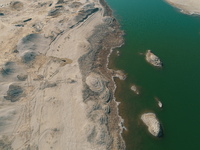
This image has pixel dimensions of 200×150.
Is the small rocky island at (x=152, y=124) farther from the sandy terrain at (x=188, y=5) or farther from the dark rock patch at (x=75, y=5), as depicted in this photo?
the sandy terrain at (x=188, y=5)

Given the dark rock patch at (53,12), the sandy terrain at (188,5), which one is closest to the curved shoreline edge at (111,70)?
the dark rock patch at (53,12)

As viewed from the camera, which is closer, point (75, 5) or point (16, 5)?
point (75, 5)

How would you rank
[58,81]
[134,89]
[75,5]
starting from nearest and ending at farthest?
[58,81]
[134,89]
[75,5]

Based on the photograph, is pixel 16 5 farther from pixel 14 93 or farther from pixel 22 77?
pixel 14 93

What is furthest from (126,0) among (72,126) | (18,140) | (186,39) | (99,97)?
(18,140)

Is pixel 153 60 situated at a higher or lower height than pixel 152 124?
higher

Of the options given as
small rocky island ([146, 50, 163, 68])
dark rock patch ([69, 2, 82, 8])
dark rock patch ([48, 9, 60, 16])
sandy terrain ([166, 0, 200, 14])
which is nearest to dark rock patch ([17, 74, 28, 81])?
small rocky island ([146, 50, 163, 68])

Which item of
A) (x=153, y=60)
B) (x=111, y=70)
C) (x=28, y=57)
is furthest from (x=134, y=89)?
(x=28, y=57)
